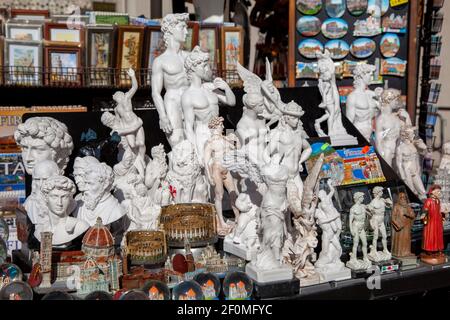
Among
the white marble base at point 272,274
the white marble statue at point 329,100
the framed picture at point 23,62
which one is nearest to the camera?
the white marble base at point 272,274

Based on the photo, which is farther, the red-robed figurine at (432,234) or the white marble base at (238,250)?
the red-robed figurine at (432,234)

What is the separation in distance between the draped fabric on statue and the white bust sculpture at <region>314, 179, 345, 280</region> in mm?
755

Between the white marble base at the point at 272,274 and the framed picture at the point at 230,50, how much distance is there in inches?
132

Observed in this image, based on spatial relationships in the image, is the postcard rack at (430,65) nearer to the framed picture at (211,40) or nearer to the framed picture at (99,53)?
the framed picture at (211,40)

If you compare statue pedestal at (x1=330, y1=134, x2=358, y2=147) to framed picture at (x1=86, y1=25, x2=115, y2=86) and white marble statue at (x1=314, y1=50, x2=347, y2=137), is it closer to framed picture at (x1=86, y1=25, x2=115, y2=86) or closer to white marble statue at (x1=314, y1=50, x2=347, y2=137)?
white marble statue at (x1=314, y1=50, x2=347, y2=137)

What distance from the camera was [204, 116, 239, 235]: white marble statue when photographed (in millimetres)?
4652

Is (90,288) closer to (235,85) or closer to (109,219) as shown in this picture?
(109,219)

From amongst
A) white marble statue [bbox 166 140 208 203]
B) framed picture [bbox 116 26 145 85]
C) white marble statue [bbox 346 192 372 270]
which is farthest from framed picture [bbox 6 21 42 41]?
white marble statue [bbox 346 192 372 270]

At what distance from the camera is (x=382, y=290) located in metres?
4.03

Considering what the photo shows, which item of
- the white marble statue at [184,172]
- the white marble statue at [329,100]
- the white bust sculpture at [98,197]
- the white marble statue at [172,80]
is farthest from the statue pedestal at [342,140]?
the white bust sculpture at [98,197]

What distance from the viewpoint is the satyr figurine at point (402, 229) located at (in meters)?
4.27

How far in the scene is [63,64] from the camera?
595 cm
